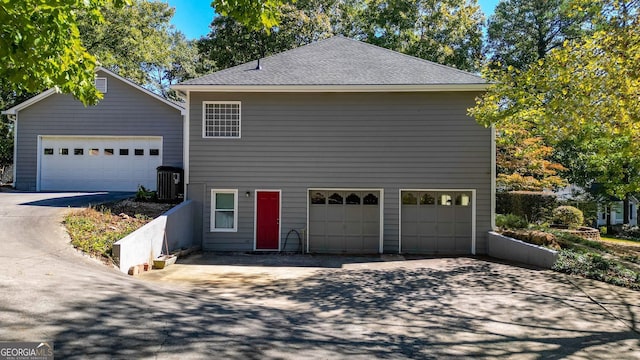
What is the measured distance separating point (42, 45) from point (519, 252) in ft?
36.6

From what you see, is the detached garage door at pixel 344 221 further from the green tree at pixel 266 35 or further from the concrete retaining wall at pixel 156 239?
the green tree at pixel 266 35

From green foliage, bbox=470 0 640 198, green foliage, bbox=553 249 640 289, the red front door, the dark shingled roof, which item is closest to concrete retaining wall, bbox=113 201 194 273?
the red front door

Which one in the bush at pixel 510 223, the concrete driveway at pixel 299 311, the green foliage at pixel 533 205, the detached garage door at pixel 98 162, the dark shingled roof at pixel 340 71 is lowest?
the concrete driveway at pixel 299 311

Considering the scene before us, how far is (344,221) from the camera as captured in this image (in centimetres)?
1270

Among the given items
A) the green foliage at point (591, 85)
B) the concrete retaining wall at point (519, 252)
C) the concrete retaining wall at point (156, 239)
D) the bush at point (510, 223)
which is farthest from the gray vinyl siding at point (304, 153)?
the green foliage at point (591, 85)

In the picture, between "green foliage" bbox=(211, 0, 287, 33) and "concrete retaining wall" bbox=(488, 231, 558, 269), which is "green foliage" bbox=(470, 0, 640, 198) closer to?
"concrete retaining wall" bbox=(488, 231, 558, 269)

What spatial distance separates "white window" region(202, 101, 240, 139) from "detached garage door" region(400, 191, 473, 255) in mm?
5690

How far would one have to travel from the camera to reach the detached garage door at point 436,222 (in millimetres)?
12500

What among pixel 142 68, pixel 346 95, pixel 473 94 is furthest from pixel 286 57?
pixel 142 68

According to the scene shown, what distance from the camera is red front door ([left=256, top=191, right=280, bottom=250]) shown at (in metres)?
12.6

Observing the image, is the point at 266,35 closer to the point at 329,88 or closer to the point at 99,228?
the point at 329,88

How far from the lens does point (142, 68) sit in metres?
29.8

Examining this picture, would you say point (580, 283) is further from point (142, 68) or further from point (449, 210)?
point (142, 68)

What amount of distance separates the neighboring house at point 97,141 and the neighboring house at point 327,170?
4.99 metres
